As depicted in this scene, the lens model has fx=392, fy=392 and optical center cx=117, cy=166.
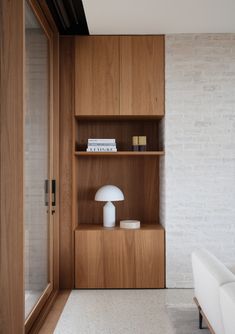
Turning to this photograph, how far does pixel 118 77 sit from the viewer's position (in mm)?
3785

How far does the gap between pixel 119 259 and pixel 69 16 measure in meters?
2.25

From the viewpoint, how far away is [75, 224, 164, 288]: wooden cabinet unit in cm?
372

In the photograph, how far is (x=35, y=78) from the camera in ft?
9.61

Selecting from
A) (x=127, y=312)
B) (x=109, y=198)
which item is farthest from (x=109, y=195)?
(x=127, y=312)

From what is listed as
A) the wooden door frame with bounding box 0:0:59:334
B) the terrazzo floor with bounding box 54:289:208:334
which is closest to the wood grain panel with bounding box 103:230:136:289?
the terrazzo floor with bounding box 54:289:208:334

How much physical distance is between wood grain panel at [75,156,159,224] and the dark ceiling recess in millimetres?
1292

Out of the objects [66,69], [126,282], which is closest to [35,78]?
[66,69]

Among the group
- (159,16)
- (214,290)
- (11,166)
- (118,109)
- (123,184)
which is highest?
(159,16)

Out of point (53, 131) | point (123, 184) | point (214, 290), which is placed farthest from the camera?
point (123, 184)

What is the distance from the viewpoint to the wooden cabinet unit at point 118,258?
12.2 feet

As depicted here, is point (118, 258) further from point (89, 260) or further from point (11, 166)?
point (11, 166)

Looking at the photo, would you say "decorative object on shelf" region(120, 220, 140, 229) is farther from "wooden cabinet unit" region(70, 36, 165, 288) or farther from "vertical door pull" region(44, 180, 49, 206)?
"vertical door pull" region(44, 180, 49, 206)

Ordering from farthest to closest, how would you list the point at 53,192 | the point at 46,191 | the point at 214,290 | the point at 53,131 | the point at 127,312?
the point at 53,131
the point at 53,192
the point at 46,191
the point at 127,312
the point at 214,290

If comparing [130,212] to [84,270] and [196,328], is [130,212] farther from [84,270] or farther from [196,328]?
[196,328]
